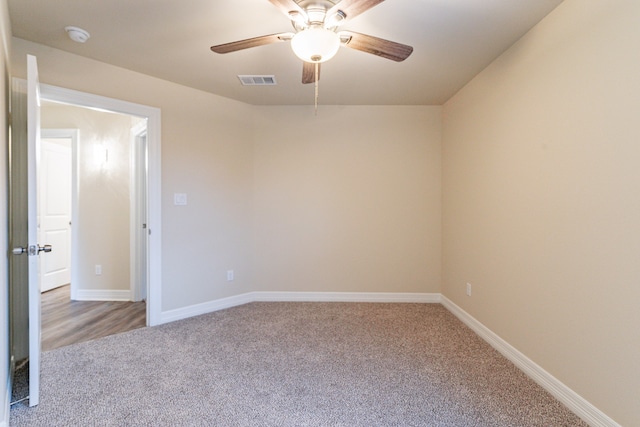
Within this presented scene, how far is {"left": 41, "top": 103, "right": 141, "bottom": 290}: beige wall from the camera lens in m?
3.76

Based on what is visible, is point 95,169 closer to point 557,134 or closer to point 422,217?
point 422,217

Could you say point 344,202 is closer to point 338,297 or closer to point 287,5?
Answer: point 338,297

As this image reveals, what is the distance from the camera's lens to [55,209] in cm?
436

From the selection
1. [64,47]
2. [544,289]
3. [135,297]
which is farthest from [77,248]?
[544,289]

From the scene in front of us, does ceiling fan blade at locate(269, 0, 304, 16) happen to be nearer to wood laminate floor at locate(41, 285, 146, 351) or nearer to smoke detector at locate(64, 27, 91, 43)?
smoke detector at locate(64, 27, 91, 43)

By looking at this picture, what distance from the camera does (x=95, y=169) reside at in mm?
3787

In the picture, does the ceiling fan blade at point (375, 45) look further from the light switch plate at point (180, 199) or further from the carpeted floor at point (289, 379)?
the light switch plate at point (180, 199)

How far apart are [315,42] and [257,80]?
153 centimetres

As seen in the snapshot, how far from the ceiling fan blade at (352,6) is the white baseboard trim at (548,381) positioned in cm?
235

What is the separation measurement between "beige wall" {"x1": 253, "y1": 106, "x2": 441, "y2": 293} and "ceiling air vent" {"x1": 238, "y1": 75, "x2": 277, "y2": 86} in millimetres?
657

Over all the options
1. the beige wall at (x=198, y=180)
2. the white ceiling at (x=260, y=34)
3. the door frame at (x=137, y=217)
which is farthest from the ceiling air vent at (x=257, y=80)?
the door frame at (x=137, y=217)

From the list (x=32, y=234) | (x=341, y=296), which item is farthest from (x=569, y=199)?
(x=32, y=234)

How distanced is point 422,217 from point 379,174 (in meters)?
0.74

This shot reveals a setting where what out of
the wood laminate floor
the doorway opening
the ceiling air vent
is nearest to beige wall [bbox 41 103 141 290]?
the doorway opening
